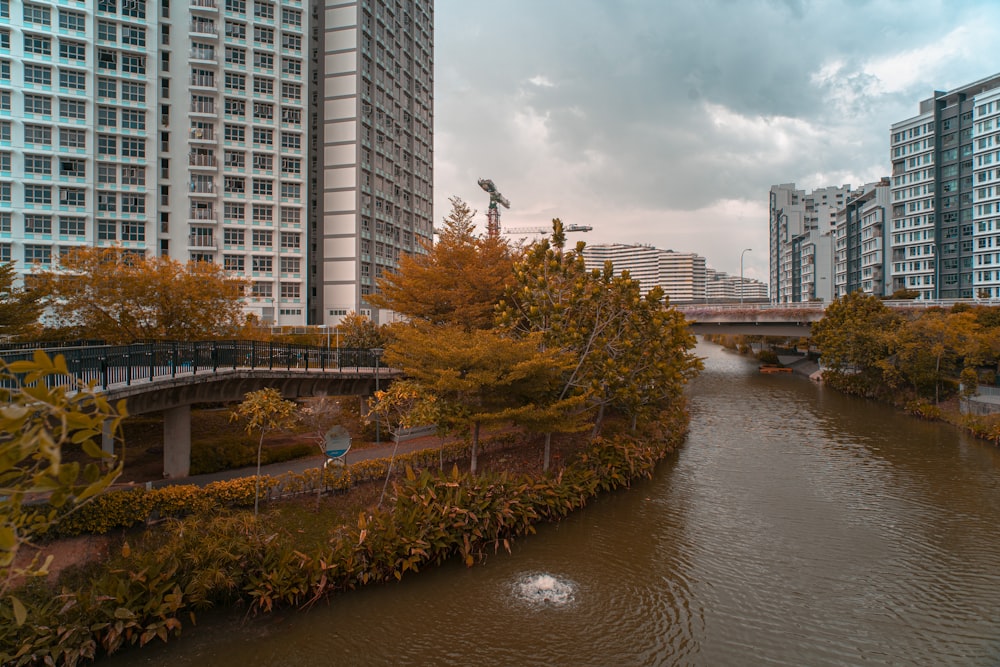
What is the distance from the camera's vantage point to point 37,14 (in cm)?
4962

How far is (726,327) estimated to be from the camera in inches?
2283

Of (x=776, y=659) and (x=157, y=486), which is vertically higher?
(x=157, y=486)

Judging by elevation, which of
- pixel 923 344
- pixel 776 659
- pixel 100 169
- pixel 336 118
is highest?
pixel 336 118

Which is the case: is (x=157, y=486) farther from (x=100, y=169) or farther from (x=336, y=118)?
(x=336, y=118)

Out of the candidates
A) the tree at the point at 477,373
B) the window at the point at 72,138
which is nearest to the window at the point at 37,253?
the window at the point at 72,138

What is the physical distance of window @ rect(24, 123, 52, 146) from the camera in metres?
49.3

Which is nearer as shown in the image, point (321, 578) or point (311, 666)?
point (311, 666)

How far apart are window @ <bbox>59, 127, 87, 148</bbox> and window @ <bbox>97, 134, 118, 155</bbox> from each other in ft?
3.89

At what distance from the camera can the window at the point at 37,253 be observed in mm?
49531

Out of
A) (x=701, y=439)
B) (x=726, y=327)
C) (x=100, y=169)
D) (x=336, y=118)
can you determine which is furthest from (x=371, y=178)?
(x=701, y=439)

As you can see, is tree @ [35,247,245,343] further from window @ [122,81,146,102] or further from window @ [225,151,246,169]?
window @ [122,81,146,102]

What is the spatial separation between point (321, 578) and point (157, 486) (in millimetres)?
7993

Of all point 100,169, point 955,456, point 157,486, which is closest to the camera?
point 157,486

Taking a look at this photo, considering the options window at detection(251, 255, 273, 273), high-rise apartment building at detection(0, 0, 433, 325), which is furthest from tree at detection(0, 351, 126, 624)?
window at detection(251, 255, 273, 273)
